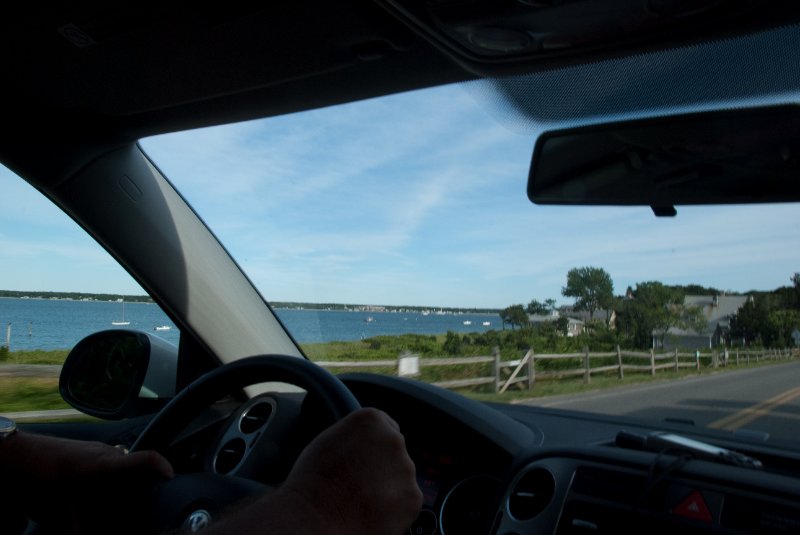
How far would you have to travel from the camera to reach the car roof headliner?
8.45 feet

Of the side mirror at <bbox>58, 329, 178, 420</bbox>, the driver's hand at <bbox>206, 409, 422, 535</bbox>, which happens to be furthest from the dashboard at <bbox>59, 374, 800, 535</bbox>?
the driver's hand at <bbox>206, 409, 422, 535</bbox>

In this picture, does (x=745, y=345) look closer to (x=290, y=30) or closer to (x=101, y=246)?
(x=290, y=30)

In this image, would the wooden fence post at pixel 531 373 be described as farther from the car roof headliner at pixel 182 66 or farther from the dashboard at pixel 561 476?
the car roof headliner at pixel 182 66

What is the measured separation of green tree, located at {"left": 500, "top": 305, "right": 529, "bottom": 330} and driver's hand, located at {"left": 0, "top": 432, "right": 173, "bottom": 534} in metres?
→ 1.48

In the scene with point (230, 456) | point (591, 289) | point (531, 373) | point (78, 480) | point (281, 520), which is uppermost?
point (591, 289)

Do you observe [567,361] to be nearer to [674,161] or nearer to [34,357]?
[674,161]

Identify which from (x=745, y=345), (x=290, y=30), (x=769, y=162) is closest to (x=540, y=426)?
(x=745, y=345)

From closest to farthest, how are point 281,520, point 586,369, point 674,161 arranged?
point 281,520 → point 674,161 → point 586,369

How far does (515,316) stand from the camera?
2844 millimetres

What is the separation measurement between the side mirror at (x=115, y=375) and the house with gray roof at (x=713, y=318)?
259 cm

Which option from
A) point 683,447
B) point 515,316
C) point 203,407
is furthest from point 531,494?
point 203,407

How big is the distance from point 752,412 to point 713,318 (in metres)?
0.39

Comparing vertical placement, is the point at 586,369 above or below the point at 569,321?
below

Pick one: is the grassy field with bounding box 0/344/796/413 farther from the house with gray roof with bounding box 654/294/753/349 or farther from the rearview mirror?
the rearview mirror
